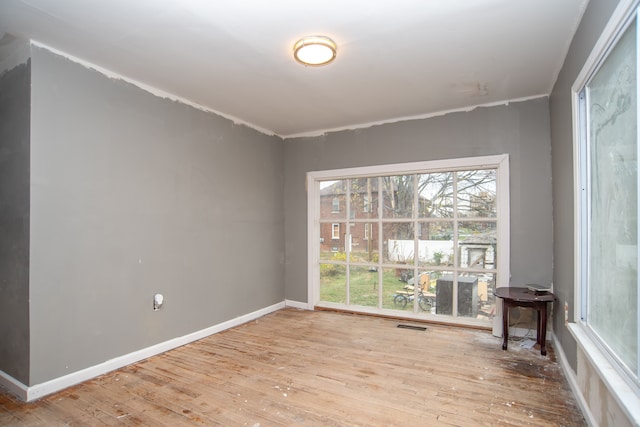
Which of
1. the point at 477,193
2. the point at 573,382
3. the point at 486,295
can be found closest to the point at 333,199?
the point at 477,193

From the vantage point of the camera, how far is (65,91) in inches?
100

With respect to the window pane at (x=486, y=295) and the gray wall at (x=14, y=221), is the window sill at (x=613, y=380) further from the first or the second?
the gray wall at (x=14, y=221)

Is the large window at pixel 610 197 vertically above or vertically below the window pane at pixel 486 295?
above

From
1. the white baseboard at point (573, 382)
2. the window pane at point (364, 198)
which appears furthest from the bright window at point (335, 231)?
the white baseboard at point (573, 382)

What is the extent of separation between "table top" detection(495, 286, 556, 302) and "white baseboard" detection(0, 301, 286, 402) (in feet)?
9.50

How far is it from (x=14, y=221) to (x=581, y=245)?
3.89m

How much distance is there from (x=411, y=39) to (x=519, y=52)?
2.90ft

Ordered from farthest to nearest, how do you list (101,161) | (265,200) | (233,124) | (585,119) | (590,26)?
(265,200)
(233,124)
(101,161)
(585,119)
(590,26)

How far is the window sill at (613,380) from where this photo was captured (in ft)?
Result: 4.33

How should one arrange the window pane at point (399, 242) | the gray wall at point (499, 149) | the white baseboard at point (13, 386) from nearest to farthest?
the white baseboard at point (13, 386), the gray wall at point (499, 149), the window pane at point (399, 242)

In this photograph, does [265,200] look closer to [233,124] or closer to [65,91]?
[233,124]

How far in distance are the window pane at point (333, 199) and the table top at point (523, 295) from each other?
209cm

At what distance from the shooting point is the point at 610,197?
5.87 ft

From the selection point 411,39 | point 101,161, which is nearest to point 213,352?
point 101,161
